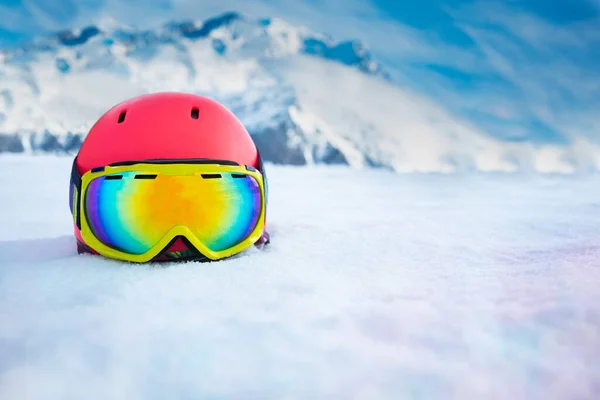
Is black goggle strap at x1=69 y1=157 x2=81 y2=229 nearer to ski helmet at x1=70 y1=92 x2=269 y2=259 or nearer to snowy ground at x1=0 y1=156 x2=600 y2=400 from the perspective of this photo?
ski helmet at x1=70 y1=92 x2=269 y2=259

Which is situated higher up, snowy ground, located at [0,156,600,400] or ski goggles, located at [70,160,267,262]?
ski goggles, located at [70,160,267,262]

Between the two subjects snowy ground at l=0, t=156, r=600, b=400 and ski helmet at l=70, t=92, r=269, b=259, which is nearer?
snowy ground at l=0, t=156, r=600, b=400

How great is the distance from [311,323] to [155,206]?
37.7 inches

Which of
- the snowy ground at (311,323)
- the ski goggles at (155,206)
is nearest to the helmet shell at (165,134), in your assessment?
the ski goggles at (155,206)

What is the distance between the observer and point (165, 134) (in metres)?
1.93

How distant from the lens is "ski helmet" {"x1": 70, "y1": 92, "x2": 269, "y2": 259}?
189 cm

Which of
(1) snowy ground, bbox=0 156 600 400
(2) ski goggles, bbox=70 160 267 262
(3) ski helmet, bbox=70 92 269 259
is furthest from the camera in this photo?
(3) ski helmet, bbox=70 92 269 259

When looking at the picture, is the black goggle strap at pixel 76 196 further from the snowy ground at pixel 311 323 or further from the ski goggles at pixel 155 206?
the snowy ground at pixel 311 323

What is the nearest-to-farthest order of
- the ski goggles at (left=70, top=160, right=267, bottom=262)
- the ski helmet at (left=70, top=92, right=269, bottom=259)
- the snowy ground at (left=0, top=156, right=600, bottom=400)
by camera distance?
the snowy ground at (left=0, top=156, right=600, bottom=400) < the ski goggles at (left=70, top=160, right=267, bottom=262) < the ski helmet at (left=70, top=92, right=269, bottom=259)

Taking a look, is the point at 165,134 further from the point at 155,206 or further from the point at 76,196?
the point at 76,196

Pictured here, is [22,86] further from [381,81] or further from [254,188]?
[254,188]

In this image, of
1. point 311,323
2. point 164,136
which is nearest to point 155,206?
point 164,136

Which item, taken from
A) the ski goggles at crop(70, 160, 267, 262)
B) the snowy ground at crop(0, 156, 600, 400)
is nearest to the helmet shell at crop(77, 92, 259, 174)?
the ski goggles at crop(70, 160, 267, 262)

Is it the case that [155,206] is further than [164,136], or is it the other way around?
[164,136]
